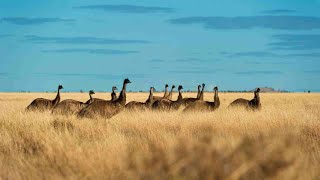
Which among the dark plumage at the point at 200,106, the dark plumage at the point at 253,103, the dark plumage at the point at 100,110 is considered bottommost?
the dark plumage at the point at 100,110

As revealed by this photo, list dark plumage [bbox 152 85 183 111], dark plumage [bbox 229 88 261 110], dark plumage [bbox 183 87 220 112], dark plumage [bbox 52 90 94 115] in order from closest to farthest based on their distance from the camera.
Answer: dark plumage [bbox 52 90 94 115] < dark plumage [bbox 183 87 220 112] < dark plumage [bbox 152 85 183 111] < dark plumage [bbox 229 88 261 110]

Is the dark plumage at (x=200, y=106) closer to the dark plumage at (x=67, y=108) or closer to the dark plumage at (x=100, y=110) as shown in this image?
the dark plumage at (x=100, y=110)

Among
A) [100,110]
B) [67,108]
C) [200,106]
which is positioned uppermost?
[200,106]

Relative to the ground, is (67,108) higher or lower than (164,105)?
lower

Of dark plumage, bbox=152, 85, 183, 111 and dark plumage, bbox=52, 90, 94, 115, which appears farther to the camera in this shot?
dark plumage, bbox=152, 85, 183, 111

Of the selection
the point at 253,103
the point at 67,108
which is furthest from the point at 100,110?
the point at 253,103

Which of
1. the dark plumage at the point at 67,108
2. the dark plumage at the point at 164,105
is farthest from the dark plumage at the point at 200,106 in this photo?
the dark plumage at the point at 67,108

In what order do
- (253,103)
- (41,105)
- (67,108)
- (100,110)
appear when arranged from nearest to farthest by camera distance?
(100,110) → (67,108) → (41,105) → (253,103)

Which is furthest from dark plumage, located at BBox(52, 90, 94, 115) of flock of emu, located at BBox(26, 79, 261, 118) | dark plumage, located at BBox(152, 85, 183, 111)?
dark plumage, located at BBox(152, 85, 183, 111)

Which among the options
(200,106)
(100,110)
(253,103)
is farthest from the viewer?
(253,103)

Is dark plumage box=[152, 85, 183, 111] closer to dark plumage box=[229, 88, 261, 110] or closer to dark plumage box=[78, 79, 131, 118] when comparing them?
dark plumage box=[229, 88, 261, 110]

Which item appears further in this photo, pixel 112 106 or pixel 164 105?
pixel 164 105

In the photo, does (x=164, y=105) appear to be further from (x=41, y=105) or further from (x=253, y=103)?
(x=41, y=105)

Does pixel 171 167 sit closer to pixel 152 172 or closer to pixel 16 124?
pixel 152 172
